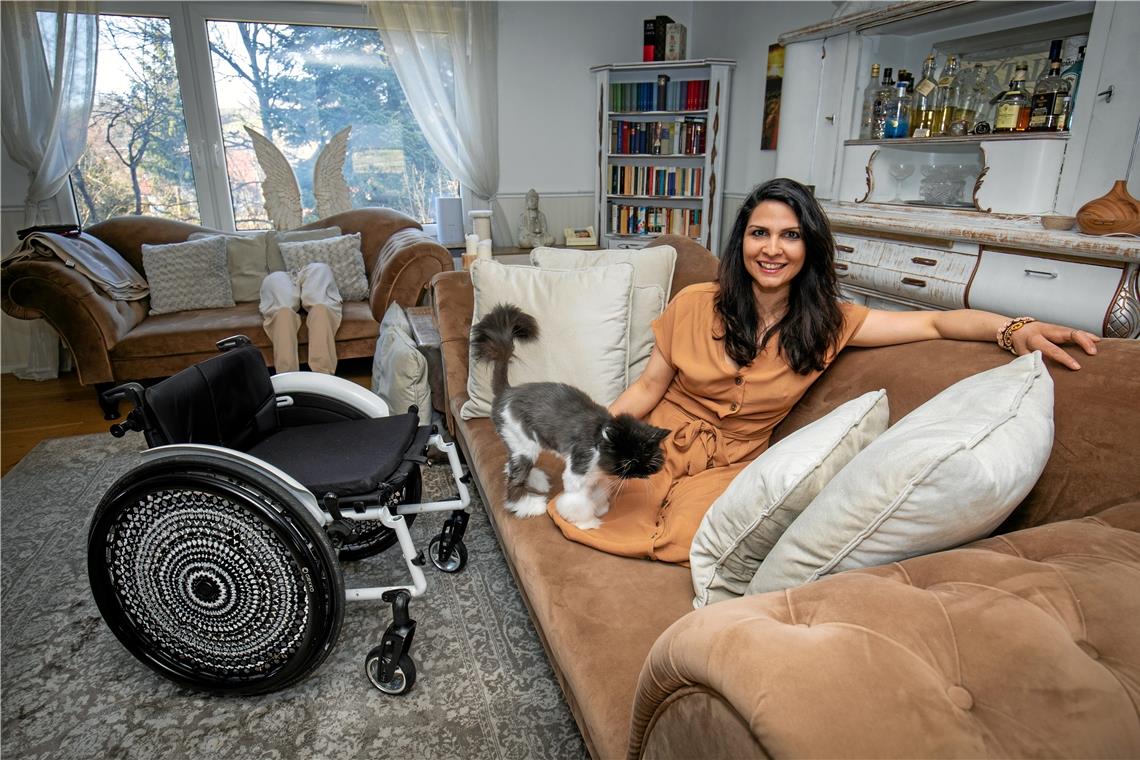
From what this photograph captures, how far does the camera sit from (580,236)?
193 inches

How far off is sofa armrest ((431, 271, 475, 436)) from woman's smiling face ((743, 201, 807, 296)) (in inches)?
40.5

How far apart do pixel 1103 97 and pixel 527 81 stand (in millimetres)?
3550

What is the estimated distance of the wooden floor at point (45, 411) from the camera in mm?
2922

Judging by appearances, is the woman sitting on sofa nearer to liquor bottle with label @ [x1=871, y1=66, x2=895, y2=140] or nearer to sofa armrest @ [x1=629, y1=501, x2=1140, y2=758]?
sofa armrest @ [x1=629, y1=501, x2=1140, y2=758]

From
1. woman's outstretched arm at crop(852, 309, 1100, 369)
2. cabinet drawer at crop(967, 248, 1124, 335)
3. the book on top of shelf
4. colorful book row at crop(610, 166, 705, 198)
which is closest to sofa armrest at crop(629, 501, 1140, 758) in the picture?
woman's outstretched arm at crop(852, 309, 1100, 369)

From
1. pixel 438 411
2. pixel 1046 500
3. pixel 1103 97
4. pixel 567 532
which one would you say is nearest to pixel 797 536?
pixel 1046 500

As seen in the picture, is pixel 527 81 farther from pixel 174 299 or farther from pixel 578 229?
pixel 174 299

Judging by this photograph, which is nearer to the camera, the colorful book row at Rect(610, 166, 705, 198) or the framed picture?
the colorful book row at Rect(610, 166, 705, 198)

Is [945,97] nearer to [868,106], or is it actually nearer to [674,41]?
[868,106]

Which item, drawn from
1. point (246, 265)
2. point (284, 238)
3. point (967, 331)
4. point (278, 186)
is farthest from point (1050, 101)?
point (278, 186)

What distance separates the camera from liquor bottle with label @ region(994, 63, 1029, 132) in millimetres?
2400

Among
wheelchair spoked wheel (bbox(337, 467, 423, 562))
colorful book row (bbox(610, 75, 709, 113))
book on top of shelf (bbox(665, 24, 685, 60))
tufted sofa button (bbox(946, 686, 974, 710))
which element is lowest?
wheelchair spoked wheel (bbox(337, 467, 423, 562))

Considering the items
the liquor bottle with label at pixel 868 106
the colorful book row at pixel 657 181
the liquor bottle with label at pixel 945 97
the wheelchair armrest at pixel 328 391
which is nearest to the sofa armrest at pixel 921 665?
the wheelchair armrest at pixel 328 391

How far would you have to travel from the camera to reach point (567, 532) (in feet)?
4.32
